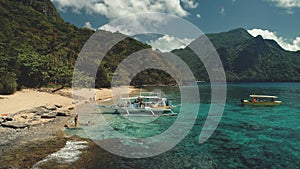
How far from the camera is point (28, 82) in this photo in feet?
152

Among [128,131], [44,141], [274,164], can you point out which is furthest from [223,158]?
[44,141]

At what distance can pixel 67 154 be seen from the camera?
Answer: 14070 millimetres

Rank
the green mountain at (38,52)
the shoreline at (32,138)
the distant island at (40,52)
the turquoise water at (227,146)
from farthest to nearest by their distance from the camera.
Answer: the distant island at (40,52), the green mountain at (38,52), the turquoise water at (227,146), the shoreline at (32,138)

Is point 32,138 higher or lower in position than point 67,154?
higher

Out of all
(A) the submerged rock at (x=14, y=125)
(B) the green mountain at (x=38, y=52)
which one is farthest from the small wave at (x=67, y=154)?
(B) the green mountain at (x=38, y=52)

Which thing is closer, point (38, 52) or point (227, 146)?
point (227, 146)

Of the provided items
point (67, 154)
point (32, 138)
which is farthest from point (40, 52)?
point (67, 154)

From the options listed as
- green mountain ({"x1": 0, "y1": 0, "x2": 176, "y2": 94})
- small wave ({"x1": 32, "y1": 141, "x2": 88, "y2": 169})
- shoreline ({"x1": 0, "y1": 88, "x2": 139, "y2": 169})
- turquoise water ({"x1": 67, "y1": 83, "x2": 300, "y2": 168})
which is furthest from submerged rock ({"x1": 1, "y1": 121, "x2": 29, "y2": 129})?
green mountain ({"x1": 0, "y1": 0, "x2": 176, "y2": 94})

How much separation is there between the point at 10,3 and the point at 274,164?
422 ft

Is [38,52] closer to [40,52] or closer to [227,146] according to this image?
[40,52]

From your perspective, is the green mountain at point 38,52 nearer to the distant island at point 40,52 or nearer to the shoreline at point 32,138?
the distant island at point 40,52

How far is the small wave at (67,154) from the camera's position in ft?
42.4

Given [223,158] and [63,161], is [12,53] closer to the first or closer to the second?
[63,161]

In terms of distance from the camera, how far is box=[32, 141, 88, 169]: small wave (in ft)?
42.4
